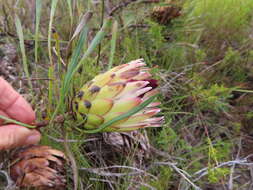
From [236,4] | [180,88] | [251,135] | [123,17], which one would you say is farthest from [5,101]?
[236,4]

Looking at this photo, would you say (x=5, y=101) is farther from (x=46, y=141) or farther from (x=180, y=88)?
(x=180, y=88)

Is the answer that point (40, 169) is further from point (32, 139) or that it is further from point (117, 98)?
point (117, 98)

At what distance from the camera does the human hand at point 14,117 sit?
2.79 ft

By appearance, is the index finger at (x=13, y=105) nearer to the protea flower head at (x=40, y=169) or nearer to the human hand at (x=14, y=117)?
the human hand at (x=14, y=117)

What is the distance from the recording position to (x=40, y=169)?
2.77ft

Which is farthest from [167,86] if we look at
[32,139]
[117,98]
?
[32,139]

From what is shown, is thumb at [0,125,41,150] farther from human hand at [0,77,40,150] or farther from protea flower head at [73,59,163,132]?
protea flower head at [73,59,163,132]

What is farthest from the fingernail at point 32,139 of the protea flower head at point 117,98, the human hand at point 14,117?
the protea flower head at point 117,98

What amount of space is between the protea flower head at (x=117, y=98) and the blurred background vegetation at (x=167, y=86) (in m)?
0.11

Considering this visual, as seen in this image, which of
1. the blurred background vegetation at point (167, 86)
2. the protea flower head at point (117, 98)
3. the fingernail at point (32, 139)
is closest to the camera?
the protea flower head at point (117, 98)

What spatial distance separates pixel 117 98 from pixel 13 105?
426mm

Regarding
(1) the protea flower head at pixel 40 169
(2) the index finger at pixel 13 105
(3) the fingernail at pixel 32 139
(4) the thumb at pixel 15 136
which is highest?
(2) the index finger at pixel 13 105

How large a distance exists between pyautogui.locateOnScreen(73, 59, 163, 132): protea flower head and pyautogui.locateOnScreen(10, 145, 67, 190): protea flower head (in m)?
0.15

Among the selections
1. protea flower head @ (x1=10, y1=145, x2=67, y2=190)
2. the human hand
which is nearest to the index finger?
the human hand
